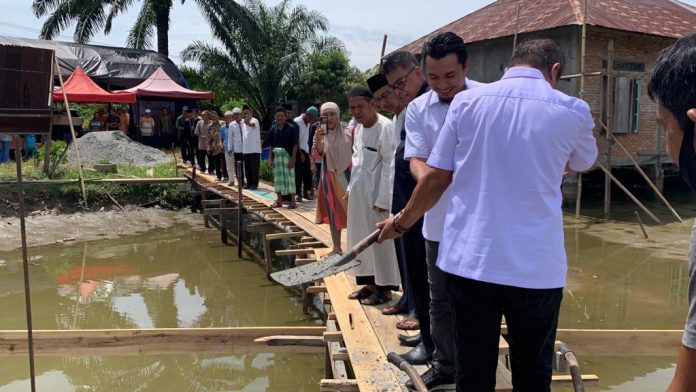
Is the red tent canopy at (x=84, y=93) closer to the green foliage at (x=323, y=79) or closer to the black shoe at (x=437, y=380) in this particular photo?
the green foliage at (x=323, y=79)

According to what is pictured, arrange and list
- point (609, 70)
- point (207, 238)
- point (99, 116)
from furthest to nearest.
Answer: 1. point (99, 116)
2. point (207, 238)
3. point (609, 70)

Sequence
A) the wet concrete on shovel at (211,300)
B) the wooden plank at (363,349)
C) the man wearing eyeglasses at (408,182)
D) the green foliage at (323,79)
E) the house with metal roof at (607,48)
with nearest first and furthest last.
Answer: the wooden plank at (363,349) < the man wearing eyeglasses at (408,182) < the wet concrete on shovel at (211,300) < the house with metal roof at (607,48) < the green foliage at (323,79)

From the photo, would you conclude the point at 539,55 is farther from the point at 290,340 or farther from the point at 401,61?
the point at 290,340

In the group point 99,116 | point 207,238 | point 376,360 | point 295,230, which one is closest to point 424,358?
point 376,360

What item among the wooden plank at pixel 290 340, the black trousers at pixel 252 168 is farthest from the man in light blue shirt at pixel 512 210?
the black trousers at pixel 252 168

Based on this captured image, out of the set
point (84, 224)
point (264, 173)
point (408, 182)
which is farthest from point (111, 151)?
point (408, 182)

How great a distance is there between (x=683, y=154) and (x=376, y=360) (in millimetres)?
2215

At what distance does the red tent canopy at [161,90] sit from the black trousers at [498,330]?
17858 mm

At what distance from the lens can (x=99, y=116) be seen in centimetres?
1944

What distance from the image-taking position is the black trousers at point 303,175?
923 centimetres

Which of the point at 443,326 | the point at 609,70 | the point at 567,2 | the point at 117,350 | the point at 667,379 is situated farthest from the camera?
the point at 567,2

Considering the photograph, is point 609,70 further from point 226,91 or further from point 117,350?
point 226,91

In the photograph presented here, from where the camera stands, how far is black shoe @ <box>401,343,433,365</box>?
297cm

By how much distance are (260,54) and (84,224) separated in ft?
39.0
